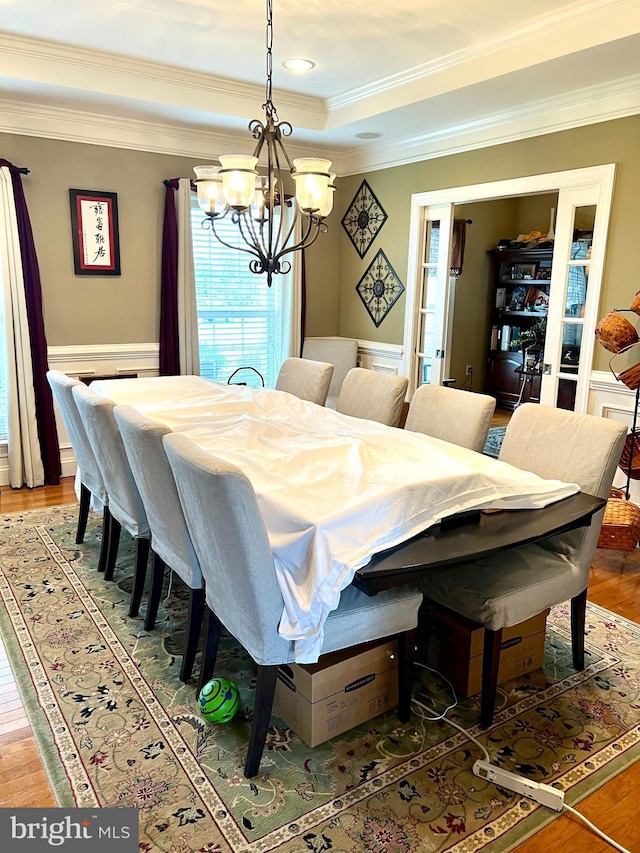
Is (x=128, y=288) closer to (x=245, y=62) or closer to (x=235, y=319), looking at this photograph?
(x=235, y=319)

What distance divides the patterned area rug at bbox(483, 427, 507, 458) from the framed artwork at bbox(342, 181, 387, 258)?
6.66 ft

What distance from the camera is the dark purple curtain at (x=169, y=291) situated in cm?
471

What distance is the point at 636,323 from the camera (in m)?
3.55

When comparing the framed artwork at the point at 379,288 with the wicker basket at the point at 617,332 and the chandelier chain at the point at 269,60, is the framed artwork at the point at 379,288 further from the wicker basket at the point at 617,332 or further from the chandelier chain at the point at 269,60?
the chandelier chain at the point at 269,60

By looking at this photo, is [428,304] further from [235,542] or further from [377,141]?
[235,542]

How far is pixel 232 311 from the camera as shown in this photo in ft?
17.4

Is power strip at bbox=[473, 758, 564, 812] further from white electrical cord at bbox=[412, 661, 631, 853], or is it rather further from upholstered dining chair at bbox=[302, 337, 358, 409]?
upholstered dining chair at bbox=[302, 337, 358, 409]

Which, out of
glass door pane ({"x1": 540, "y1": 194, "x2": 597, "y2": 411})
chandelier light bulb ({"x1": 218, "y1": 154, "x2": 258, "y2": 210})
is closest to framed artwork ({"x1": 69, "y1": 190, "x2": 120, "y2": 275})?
chandelier light bulb ({"x1": 218, "y1": 154, "x2": 258, "y2": 210})

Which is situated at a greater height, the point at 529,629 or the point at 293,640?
the point at 293,640

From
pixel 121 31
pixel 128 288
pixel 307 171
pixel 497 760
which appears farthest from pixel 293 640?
pixel 128 288

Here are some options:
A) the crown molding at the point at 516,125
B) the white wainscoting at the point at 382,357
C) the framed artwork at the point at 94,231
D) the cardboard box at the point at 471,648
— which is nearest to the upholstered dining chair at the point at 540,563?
the cardboard box at the point at 471,648

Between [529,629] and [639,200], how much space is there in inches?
98.3

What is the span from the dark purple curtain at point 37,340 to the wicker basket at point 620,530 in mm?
3711

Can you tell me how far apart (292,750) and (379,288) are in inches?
161
